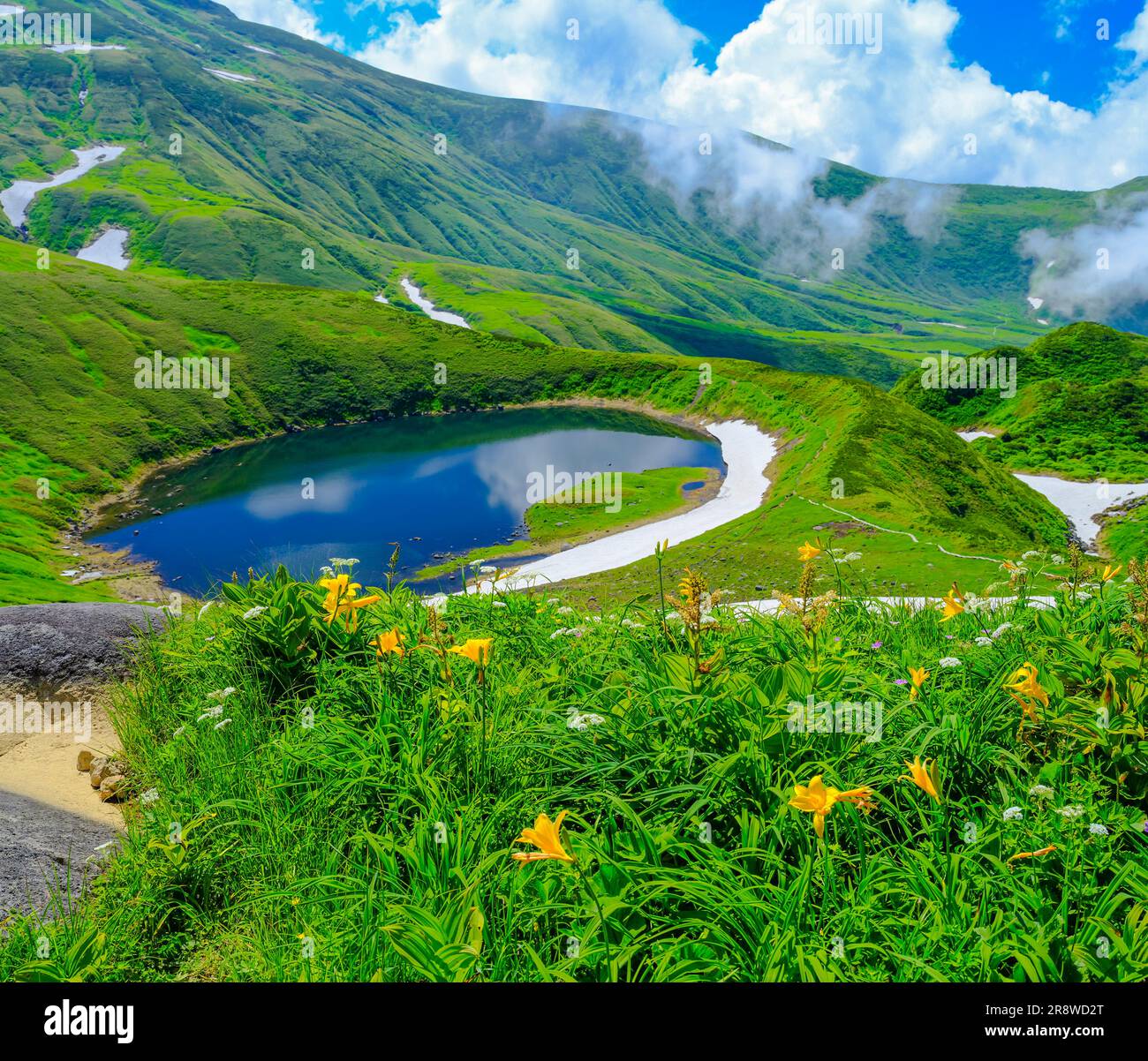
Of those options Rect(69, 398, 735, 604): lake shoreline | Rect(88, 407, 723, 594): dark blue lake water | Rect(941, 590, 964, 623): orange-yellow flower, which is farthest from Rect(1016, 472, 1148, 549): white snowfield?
Rect(941, 590, 964, 623): orange-yellow flower

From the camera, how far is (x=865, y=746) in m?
4.73

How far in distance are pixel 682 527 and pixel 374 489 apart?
32931 millimetres

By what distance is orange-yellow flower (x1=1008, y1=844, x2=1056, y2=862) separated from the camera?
11.9 feet

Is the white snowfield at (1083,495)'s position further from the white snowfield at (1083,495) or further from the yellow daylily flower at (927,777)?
the yellow daylily flower at (927,777)

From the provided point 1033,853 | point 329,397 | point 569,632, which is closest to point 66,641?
point 569,632

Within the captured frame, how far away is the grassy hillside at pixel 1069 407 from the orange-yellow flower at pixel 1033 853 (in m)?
96.4

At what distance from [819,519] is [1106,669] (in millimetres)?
53512

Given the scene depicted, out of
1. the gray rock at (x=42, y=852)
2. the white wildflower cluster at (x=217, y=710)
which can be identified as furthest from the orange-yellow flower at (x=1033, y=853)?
the gray rock at (x=42, y=852)

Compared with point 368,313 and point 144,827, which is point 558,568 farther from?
point 368,313

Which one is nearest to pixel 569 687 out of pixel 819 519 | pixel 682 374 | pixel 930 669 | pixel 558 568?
pixel 930 669

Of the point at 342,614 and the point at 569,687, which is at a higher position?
the point at 342,614

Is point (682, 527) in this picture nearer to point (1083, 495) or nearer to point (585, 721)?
point (1083, 495)

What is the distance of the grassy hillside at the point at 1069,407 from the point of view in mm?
87750

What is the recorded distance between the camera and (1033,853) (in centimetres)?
361
